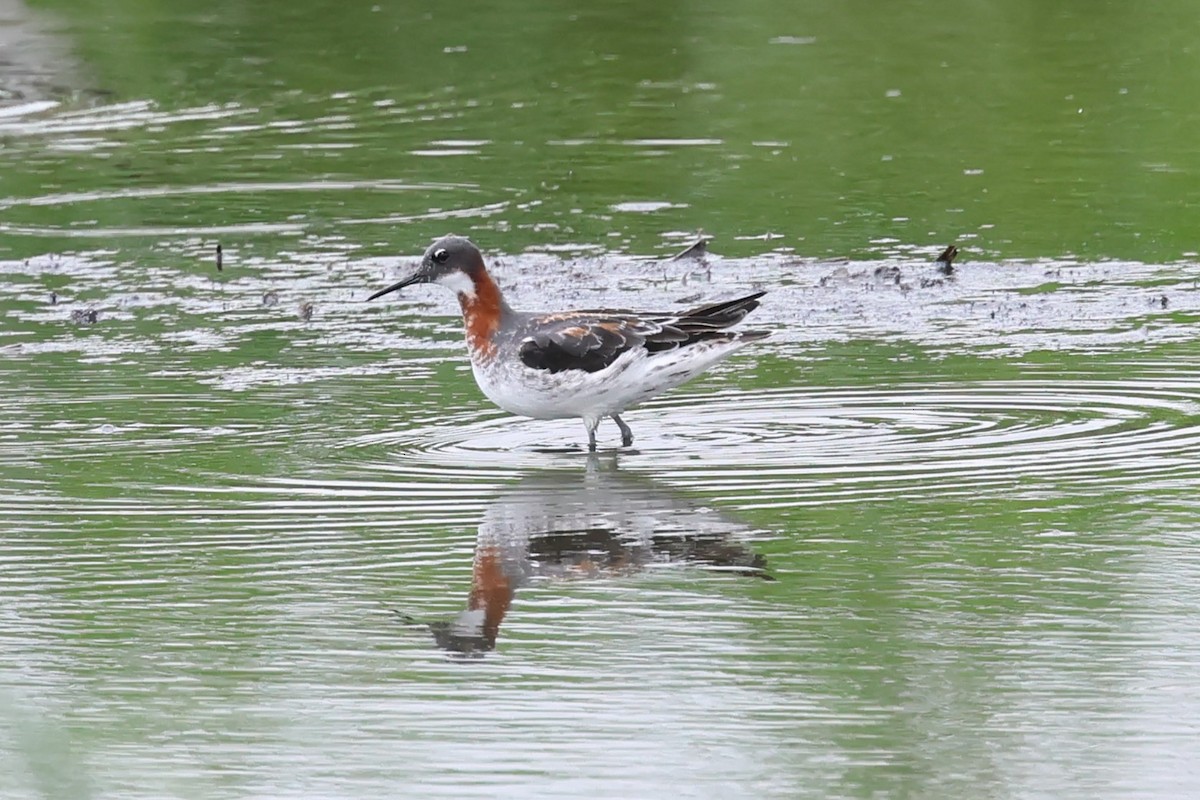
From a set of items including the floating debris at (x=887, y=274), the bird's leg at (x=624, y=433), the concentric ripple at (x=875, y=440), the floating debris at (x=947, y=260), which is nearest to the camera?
the concentric ripple at (x=875, y=440)

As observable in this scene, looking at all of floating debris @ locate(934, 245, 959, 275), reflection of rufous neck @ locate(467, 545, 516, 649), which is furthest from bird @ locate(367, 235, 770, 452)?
floating debris @ locate(934, 245, 959, 275)

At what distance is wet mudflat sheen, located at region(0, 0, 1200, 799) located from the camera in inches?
252

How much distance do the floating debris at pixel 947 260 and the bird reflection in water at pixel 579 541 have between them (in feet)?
15.3

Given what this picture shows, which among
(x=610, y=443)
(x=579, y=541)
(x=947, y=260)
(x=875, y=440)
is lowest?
(x=947, y=260)

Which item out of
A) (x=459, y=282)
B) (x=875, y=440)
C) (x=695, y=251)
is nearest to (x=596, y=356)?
(x=459, y=282)

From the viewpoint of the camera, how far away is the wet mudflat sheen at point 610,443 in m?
6.40

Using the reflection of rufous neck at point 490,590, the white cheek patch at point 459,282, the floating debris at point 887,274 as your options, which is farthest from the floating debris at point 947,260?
the reflection of rufous neck at point 490,590

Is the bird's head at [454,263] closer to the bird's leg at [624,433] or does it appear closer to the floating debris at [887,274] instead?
the bird's leg at [624,433]

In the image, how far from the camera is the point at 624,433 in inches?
414

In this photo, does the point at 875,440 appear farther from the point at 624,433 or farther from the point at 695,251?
the point at 695,251

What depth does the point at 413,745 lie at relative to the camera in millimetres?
6293

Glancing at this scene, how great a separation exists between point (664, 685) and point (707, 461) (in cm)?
317

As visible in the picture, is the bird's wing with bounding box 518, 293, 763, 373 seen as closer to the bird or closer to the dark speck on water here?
the bird

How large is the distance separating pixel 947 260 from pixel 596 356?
4.19 m
